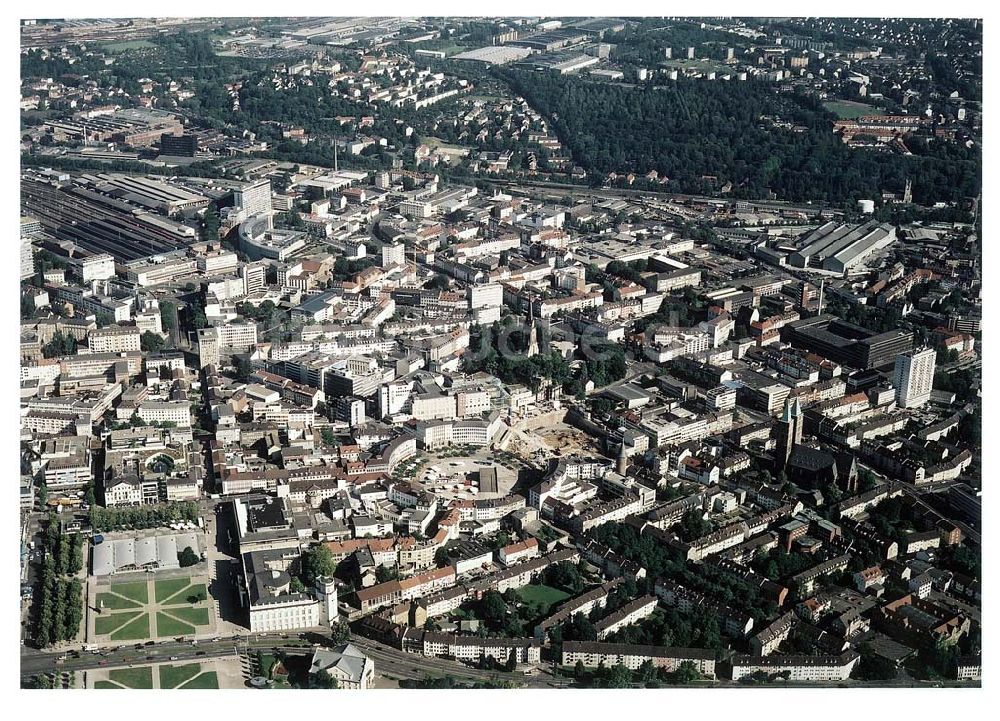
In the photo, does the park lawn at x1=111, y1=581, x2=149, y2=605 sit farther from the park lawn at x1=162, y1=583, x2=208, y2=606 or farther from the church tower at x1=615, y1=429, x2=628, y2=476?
the church tower at x1=615, y1=429, x2=628, y2=476

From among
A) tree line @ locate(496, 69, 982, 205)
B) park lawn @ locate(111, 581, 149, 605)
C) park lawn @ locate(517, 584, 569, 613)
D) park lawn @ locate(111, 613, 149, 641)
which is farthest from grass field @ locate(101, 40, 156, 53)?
park lawn @ locate(517, 584, 569, 613)

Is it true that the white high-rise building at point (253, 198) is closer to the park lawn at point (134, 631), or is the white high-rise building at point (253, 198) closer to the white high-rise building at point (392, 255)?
the white high-rise building at point (392, 255)

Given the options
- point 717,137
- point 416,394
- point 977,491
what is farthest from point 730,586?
point 717,137

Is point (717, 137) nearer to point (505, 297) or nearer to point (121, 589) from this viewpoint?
point (505, 297)

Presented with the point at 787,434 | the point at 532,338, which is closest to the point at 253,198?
the point at 532,338

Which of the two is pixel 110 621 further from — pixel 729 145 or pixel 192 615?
pixel 729 145

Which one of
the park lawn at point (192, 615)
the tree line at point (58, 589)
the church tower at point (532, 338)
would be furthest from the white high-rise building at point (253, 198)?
the park lawn at point (192, 615)
